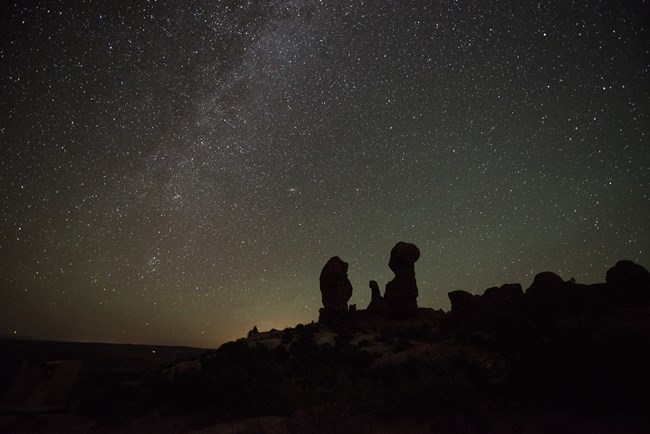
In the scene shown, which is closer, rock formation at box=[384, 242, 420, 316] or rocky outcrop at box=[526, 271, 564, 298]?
rocky outcrop at box=[526, 271, 564, 298]

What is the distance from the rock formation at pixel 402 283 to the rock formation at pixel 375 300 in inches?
32.6

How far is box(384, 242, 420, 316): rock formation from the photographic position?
42750 mm

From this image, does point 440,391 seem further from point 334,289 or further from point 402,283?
point 334,289

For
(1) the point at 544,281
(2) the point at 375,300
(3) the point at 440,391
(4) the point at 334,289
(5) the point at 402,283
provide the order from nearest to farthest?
(3) the point at 440,391, (1) the point at 544,281, (5) the point at 402,283, (4) the point at 334,289, (2) the point at 375,300

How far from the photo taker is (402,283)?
43875mm

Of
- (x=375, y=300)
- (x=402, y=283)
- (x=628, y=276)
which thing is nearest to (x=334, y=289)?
(x=375, y=300)

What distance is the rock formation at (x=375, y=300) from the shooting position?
4403cm

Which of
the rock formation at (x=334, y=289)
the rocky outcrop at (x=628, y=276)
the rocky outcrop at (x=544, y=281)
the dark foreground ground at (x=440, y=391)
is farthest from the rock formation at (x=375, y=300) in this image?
the rocky outcrop at (x=628, y=276)

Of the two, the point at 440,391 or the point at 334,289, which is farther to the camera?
the point at 334,289

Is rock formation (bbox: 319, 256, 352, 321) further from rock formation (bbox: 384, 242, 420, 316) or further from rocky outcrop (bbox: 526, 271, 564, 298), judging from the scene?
rocky outcrop (bbox: 526, 271, 564, 298)

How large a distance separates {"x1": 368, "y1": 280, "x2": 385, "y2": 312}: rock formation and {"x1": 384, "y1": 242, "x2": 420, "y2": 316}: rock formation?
2.72ft

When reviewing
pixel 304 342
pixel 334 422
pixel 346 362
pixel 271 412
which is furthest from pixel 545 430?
pixel 304 342

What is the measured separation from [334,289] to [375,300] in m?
5.80

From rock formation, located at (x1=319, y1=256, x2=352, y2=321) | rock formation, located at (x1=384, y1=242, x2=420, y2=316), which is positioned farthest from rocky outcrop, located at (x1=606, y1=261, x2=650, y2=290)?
rock formation, located at (x1=319, y1=256, x2=352, y2=321)
